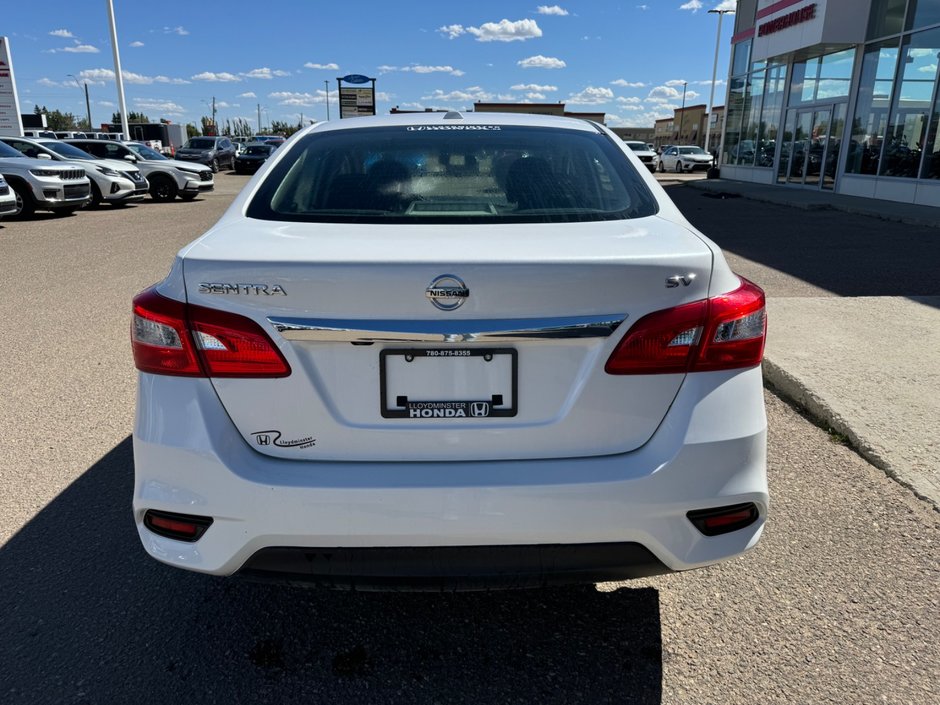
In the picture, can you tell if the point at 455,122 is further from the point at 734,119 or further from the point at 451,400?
the point at 734,119

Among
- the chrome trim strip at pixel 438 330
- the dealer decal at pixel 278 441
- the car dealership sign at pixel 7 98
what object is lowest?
the dealer decal at pixel 278 441

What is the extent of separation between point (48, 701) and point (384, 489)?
4.19 feet

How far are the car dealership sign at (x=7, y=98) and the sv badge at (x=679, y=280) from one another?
32618 mm

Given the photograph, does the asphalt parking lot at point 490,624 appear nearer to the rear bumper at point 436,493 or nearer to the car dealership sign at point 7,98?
the rear bumper at point 436,493

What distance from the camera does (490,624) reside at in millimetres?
2572

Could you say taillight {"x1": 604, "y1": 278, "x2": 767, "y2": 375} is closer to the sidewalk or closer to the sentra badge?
the sentra badge

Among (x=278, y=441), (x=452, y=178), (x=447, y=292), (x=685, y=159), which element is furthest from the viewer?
(x=685, y=159)

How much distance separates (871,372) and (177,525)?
14.5 ft

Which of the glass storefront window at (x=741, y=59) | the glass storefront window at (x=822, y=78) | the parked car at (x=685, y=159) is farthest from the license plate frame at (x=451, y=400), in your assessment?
the parked car at (x=685, y=159)

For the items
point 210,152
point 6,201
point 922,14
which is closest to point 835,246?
point 922,14

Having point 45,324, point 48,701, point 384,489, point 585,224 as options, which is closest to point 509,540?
point 384,489

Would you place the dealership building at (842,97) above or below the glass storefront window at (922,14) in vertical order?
below

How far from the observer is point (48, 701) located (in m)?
2.17

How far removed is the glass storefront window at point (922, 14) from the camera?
15815 millimetres
